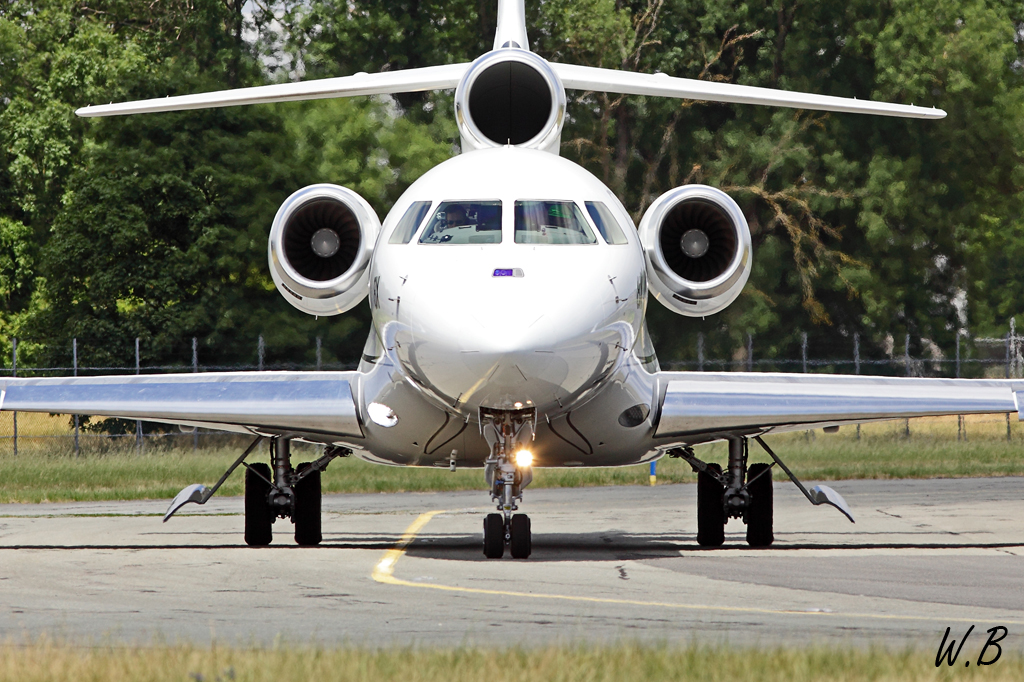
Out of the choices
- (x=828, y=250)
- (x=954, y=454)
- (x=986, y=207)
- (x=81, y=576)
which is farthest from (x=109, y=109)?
(x=986, y=207)

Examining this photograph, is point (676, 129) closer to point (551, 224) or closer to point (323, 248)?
point (323, 248)

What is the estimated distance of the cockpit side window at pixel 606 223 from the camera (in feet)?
37.2

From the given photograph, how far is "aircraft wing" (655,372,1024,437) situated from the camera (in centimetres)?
1206

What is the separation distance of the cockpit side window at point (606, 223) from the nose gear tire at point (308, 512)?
153 inches

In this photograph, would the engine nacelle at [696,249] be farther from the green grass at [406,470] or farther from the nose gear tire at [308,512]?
the green grass at [406,470]

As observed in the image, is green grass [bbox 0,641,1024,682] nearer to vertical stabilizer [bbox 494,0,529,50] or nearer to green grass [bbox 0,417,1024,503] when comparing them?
vertical stabilizer [bbox 494,0,529,50]

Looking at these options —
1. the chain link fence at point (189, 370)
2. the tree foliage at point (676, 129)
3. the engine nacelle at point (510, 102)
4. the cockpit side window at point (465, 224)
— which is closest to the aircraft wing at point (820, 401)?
the cockpit side window at point (465, 224)

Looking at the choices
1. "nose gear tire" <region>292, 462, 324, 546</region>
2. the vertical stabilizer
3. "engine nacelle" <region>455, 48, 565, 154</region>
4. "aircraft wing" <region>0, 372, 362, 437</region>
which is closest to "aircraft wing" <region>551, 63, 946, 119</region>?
"engine nacelle" <region>455, 48, 565, 154</region>

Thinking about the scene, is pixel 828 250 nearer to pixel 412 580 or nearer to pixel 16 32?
pixel 16 32

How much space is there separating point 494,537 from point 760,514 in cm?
288

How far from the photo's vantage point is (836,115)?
131ft

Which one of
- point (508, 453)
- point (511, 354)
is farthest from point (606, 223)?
point (511, 354)

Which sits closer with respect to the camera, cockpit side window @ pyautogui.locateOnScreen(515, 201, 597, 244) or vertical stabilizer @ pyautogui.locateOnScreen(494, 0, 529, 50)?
cockpit side window @ pyautogui.locateOnScreen(515, 201, 597, 244)

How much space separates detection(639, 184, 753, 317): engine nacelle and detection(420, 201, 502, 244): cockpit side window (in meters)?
2.00
